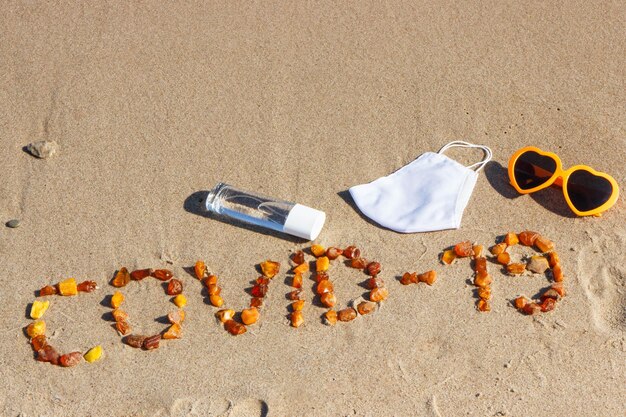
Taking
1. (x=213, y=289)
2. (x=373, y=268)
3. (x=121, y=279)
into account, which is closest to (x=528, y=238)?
(x=373, y=268)

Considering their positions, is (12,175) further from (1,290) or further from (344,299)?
(344,299)

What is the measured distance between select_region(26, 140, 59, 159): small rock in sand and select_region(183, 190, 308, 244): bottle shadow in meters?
0.91

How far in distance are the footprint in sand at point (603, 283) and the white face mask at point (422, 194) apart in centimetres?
70

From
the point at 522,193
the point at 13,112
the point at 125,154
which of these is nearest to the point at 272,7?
the point at 125,154

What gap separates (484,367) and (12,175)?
2.88m

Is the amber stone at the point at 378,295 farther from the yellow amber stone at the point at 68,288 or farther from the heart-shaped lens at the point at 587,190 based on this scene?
the yellow amber stone at the point at 68,288

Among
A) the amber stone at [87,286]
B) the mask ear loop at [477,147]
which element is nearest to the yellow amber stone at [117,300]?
the amber stone at [87,286]

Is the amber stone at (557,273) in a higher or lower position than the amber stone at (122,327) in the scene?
higher

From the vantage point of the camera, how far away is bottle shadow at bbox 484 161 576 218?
4.13m

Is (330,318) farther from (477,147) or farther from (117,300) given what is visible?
(477,147)

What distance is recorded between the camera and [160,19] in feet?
16.7

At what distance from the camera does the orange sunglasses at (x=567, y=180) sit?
13.1ft

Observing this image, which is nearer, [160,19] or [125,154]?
[125,154]

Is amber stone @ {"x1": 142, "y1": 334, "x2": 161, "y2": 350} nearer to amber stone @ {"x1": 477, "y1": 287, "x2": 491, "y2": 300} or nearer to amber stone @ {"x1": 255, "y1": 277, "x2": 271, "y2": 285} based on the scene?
amber stone @ {"x1": 255, "y1": 277, "x2": 271, "y2": 285}
